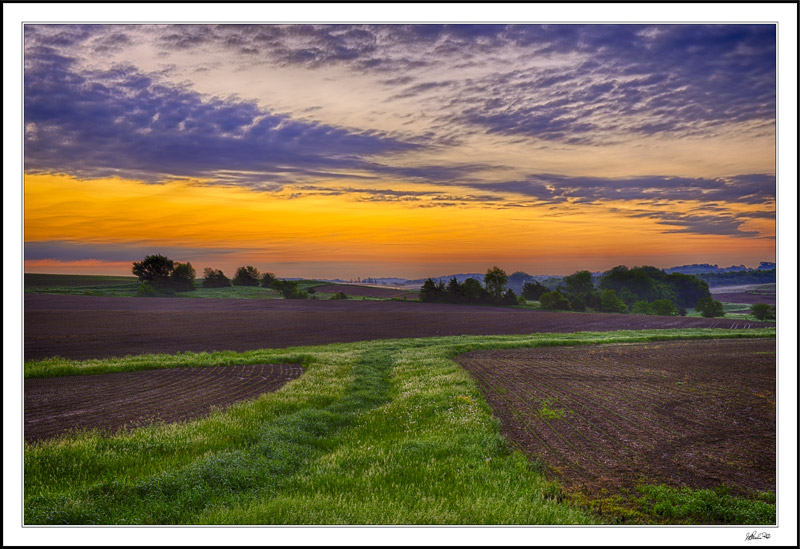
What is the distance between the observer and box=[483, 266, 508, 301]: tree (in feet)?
311

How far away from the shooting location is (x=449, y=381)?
61.1 feet

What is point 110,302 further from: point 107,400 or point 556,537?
point 556,537

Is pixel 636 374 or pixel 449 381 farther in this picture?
pixel 636 374

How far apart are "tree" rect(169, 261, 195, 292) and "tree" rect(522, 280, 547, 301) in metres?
65.4

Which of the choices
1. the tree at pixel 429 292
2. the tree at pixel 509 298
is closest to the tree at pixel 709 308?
the tree at pixel 509 298

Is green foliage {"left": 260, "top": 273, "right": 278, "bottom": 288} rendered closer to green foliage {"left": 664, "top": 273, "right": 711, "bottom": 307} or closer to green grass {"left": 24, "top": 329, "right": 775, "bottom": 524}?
green foliage {"left": 664, "top": 273, "right": 711, "bottom": 307}

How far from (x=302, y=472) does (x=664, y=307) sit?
282ft

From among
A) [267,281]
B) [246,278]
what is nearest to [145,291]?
[246,278]

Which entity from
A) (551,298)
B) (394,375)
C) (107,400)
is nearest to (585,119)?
(394,375)

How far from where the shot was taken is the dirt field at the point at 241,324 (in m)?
36.9

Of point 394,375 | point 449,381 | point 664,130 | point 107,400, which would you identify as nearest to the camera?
point 664,130

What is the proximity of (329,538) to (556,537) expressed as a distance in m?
3.33

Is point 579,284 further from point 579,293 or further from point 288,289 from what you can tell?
point 288,289

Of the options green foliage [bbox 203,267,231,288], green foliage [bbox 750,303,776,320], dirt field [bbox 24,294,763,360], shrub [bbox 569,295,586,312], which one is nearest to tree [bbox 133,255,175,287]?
dirt field [bbox 24,294,763,360]
